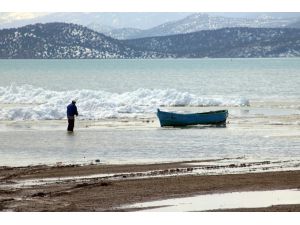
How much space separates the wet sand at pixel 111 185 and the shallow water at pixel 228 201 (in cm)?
41

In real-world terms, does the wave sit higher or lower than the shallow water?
lower

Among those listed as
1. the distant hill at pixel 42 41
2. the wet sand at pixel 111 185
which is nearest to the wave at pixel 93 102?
the wet sand at pixel 111 185

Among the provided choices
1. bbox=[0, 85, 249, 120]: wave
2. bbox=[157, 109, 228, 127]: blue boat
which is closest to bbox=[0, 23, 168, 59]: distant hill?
bbox=[0, 85, 249, 120]: wave

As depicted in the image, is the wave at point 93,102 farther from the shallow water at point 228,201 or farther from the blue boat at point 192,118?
the shallow water at point 228,201

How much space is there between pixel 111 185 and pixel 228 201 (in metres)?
3.29

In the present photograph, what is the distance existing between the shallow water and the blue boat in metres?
21.9

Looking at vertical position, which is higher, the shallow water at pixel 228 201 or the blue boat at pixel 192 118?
the shallow water at pixel 228 201

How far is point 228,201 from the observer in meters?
17.0

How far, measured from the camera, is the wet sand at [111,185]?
55.6ft

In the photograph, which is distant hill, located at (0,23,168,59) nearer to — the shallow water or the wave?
the wave

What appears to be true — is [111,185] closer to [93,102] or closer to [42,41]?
[93,102]

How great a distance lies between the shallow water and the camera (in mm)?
16406
